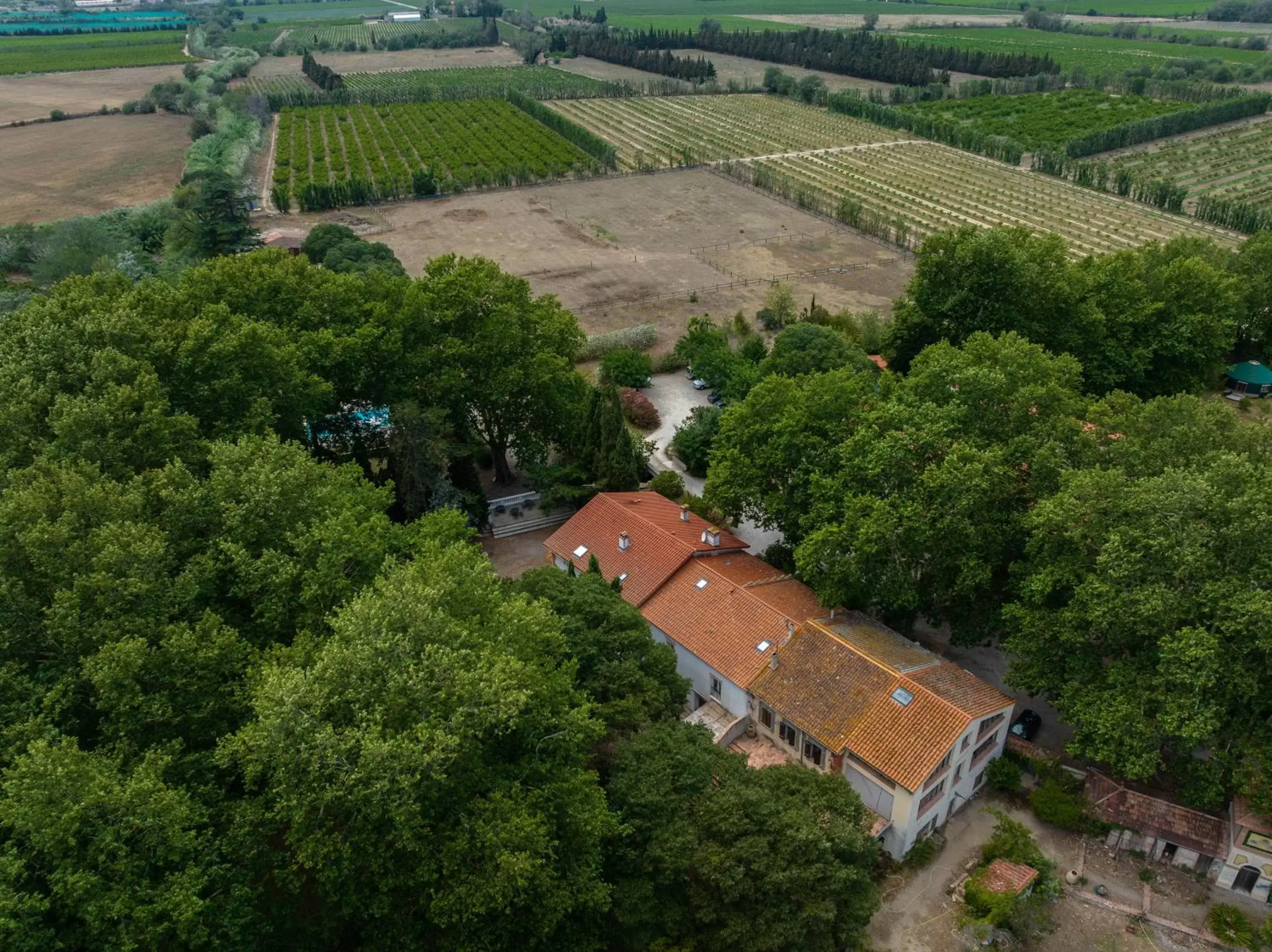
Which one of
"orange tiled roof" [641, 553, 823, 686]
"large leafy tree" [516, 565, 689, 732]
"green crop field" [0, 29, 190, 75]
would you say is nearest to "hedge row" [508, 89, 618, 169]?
"orange tiled roof" [641, 553, 823, 686]

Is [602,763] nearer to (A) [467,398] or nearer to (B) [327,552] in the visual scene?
(B) [327,552]

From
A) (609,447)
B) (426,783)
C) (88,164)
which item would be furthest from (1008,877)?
(88,164)

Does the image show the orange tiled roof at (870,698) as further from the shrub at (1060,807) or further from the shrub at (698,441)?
the shrub at (698,441)

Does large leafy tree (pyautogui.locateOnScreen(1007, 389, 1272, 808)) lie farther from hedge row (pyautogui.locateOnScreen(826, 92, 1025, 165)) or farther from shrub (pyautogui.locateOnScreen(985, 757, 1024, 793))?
hedge row (pyautogui.locateOnScreen(826, 92, 1025, 165))

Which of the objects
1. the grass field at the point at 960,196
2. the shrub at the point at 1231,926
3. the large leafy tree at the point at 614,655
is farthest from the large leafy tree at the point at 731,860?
the grass field at the point at 960,196

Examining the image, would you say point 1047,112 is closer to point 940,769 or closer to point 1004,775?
point 1004,775

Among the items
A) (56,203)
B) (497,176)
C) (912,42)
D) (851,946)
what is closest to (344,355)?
(851,946)
